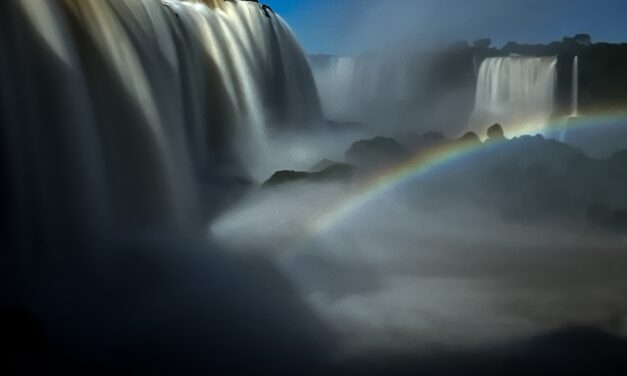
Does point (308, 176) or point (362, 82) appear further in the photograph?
point (362, 82)

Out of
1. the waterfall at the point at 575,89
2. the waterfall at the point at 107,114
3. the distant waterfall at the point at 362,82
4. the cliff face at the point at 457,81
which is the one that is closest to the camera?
the waterfall at the point at 107,114

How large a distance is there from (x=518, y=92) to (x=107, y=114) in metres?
17.4

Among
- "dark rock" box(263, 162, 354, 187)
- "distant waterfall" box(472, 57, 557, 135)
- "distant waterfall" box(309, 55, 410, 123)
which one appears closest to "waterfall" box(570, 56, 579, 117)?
"distant waterfall" box(472, 57, 557, 135)

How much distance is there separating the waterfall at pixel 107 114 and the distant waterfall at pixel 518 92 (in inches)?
542

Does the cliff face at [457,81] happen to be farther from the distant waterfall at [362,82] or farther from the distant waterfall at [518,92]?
the distant waterfall at [518,92]

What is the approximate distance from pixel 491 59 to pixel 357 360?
19.6 metres

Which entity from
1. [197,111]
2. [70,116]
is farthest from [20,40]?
[197,111]

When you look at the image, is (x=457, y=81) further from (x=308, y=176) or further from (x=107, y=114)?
(x=107, y=114)

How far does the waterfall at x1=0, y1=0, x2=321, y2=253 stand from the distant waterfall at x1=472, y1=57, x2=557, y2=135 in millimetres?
13770

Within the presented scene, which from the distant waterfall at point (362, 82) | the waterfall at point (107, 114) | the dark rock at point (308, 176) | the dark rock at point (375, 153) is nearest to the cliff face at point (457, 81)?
the distant waterfall at point (362, 82)

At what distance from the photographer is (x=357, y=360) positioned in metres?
3.54

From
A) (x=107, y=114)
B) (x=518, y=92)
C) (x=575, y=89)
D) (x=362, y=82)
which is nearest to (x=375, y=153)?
(x=107, y=114)

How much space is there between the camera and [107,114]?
4883 millimetres

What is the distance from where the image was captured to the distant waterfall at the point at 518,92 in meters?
18.9
